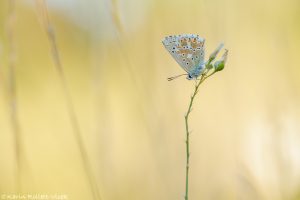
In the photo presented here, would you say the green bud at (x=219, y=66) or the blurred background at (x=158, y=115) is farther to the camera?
the blurred background at (x=158, y=115)

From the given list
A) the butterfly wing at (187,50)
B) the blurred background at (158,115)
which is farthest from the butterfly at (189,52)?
the blurred background at (158,115)

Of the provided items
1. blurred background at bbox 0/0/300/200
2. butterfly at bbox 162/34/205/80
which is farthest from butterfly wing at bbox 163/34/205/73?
blurred background at bbox 0/0/300/200

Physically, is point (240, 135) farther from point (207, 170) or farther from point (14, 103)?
point (14, 103)

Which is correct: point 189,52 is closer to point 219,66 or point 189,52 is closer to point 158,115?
point 219,66

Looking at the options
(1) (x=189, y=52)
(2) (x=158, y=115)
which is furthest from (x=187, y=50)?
(2) (x=158, y=115)

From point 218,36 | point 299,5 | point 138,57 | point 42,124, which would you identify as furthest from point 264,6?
point 42,124

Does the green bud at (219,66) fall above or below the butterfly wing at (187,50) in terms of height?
below

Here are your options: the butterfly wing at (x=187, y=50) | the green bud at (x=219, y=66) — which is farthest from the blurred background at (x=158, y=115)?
the green bud at (x=219, y=66)

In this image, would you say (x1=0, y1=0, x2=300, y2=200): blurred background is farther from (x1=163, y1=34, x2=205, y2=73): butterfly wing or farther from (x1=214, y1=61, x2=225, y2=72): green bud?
(x1=214, y1=61, x2=225, y2=72): green bud

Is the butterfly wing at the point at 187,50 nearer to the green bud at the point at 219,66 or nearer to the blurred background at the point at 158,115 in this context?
the green bud at the point at 219,66
